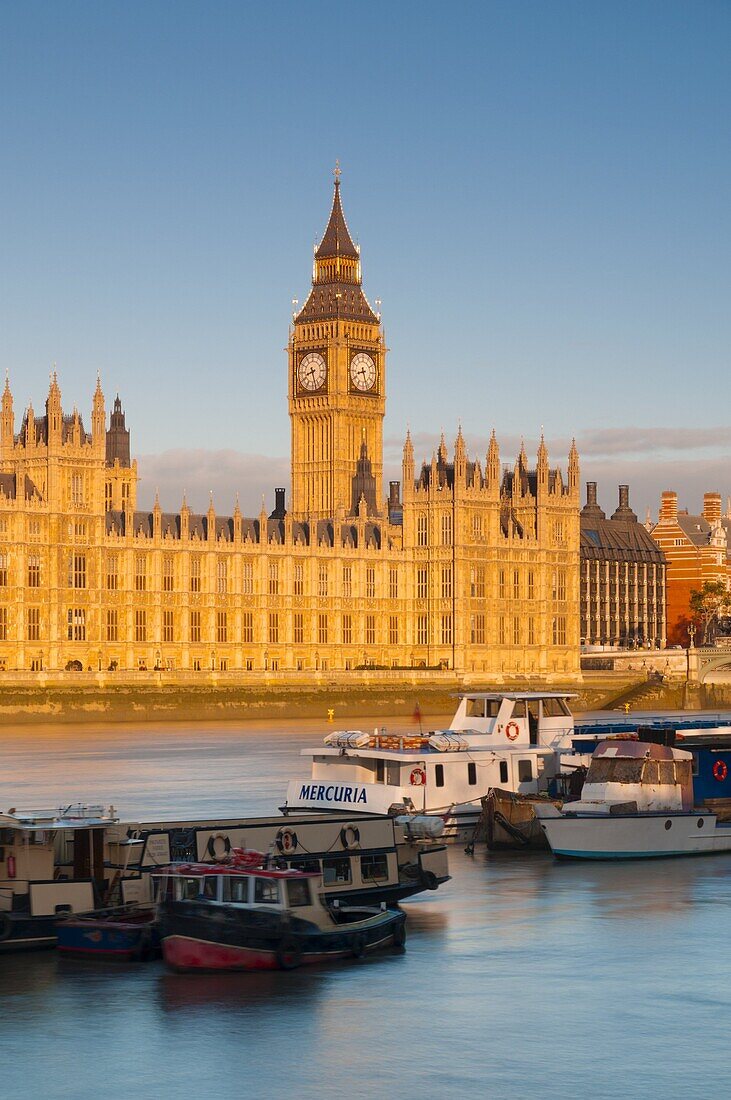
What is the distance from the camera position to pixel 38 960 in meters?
32.0

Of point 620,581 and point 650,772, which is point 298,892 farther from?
point 620,581

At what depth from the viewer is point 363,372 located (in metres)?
161

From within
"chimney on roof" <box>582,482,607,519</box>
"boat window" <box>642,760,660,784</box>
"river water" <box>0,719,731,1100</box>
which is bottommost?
"river water" <box>0,719,731,1100</box>

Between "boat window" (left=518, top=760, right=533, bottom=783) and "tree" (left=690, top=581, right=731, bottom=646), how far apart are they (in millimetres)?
128637

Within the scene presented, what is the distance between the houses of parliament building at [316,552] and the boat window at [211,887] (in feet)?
284

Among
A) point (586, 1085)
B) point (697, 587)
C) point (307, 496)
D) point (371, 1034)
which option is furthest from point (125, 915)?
point (697, 587)

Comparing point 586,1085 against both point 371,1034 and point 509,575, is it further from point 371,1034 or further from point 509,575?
point 509,575

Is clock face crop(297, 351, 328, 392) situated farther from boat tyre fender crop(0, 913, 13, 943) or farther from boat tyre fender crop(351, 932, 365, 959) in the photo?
boat tyre fender crop(351, 932, 365, 959)

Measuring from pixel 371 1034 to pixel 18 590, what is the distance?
91.5 meters

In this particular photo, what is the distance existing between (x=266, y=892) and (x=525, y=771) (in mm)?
17115

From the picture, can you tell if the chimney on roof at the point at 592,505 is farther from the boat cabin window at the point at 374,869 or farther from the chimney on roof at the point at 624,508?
the boat cabin window at the point at 374,869

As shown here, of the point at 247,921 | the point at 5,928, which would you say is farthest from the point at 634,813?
the point at 5,928

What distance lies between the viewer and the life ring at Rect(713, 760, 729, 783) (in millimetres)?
48312

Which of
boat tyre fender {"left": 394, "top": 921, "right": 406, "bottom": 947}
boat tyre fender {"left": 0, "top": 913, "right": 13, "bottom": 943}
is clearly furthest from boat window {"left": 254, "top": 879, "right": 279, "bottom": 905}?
boat tyre fender {"left": 0, "top": 913, "right": 13, "bottom": 943}
